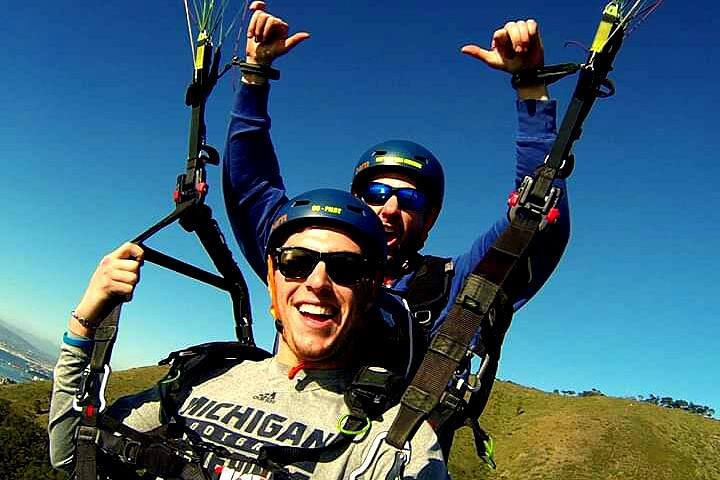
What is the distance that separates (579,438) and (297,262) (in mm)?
103259

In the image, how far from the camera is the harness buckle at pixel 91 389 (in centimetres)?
340

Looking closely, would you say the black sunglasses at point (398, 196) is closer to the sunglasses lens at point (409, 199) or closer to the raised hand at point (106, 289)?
the sunglasses lens at point (409, 199)

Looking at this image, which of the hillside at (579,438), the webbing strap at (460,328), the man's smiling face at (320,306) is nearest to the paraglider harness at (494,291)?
the webbing strap at (460,328)

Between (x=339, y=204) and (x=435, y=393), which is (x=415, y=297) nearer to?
(x=339, y=204)

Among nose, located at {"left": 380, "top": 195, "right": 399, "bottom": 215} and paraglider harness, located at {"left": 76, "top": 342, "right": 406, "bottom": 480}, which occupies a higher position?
nose, located at {"left": 380, "top": 195, "right": 399, "bottom": 215}

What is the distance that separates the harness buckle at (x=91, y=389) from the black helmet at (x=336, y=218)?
126cm

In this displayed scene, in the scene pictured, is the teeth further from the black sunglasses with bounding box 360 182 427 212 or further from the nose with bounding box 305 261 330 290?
the black sunglasses with bounding box 360 182 427 212

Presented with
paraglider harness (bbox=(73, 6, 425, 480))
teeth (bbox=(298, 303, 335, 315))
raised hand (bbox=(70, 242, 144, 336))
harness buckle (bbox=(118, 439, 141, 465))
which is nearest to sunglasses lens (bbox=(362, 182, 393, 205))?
paraglider harness (bbox=(73, 6, 425, 480))

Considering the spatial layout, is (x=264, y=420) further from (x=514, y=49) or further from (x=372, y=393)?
(x=514, y=49)

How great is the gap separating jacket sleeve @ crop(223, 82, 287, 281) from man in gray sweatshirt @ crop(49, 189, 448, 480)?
3.31 ft

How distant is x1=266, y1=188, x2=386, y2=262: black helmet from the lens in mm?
3713

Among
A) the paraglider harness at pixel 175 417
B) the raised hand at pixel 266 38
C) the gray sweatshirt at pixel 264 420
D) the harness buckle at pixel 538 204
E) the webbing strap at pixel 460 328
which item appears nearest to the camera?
A: the webbing strap at pixel 460 328

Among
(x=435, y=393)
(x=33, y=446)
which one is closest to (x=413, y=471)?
(x=435, y=393)

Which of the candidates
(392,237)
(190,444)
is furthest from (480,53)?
(190,444)
